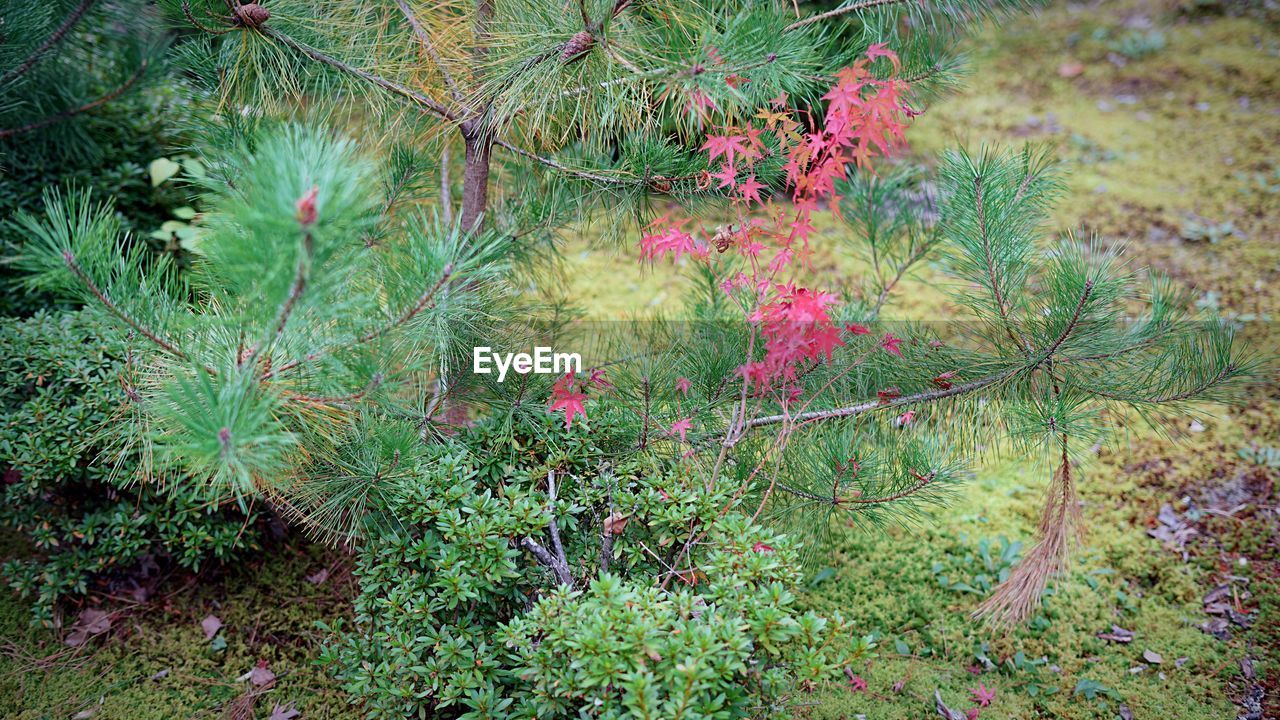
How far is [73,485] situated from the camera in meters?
1.94

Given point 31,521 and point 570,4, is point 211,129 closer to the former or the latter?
point 570,4

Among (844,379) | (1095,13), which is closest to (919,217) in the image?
(844,379)

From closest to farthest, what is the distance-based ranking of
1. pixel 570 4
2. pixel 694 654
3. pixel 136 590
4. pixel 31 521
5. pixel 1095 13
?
pixel 694 654 → pixel 570 4 → pixel 31 521 → pixel 136 590 → pixel 1095 13

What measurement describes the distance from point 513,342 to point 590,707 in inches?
32.5

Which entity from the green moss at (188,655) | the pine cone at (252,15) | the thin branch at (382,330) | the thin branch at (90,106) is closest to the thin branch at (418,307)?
the thin branch at (382,330)

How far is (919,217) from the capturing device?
7.68 ft

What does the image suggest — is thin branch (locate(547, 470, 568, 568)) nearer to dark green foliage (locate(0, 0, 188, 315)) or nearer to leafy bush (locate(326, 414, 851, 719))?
leafy bush (locate(326, 414, 851, 719))

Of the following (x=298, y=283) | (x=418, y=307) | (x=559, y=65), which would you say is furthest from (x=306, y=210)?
(x=559, y=65)

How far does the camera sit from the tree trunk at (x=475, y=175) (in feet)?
6.08

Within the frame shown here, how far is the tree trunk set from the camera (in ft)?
6.08

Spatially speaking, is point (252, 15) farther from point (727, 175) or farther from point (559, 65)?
point (727, 175)

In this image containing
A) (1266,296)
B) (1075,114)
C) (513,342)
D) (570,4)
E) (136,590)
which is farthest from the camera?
(1075,114)

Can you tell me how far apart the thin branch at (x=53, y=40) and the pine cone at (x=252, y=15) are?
2.94 feet

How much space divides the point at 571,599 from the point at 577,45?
99 centimetres
